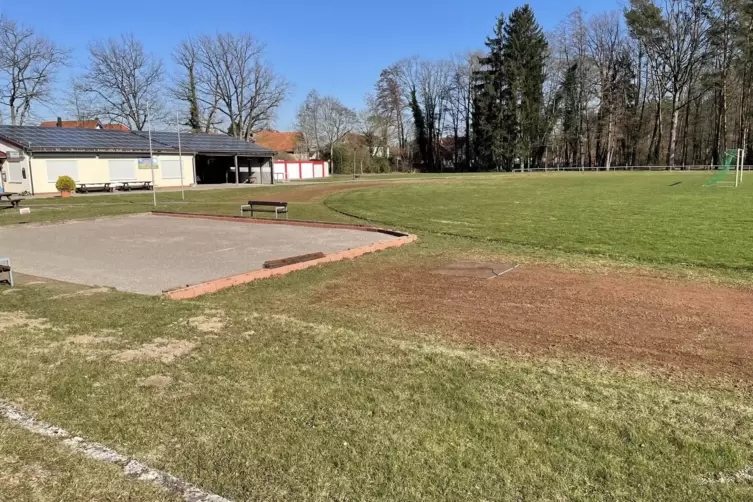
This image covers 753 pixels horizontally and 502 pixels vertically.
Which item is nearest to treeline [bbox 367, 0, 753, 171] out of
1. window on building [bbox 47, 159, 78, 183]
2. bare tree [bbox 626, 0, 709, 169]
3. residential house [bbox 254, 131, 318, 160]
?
bare tree [bbox 626, 0, 709, 169]

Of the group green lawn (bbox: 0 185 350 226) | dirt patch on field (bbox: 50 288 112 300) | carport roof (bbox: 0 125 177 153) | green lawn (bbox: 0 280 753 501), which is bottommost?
green lawn (bbox: 0 280 753 501)

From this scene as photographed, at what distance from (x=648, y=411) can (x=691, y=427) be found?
29 centimetres

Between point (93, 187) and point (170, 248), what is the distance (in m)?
26.7

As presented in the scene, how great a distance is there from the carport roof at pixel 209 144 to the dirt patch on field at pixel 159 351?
39.0 metres

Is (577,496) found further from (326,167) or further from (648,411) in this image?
(326,167)

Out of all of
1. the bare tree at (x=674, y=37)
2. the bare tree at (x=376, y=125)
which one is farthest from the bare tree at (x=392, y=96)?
the bare tree at (x=674, y=37)

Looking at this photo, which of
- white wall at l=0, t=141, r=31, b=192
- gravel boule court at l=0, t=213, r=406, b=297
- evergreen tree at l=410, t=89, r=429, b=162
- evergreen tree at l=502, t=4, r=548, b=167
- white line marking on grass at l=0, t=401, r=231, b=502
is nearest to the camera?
white line marking on grass at l=0, t=401, r=231, b=502

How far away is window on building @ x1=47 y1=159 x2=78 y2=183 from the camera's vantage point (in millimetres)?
33062

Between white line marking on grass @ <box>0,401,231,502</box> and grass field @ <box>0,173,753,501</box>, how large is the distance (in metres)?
0.06

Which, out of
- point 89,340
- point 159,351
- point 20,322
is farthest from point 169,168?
point 159,351

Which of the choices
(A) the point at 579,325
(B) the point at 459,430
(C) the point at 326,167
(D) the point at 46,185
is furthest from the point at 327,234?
(C) the point at 326,167

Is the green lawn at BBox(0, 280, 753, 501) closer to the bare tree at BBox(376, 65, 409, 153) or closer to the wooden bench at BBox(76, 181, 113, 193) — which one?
the wooden bench at BBox(76, 181, 113, 193)

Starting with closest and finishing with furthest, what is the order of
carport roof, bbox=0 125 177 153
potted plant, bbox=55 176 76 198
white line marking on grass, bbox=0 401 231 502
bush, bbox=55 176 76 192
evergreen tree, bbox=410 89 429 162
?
white line marking on grass, bbox=0 401 231 502 < potted plant, bbox=55 176 76 198 < bush, bbox=55 176 76 192 < carport roof, bbox=0 125 177 153 < evergreen tree, bbox=410 89 429 162

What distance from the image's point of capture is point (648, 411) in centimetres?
371
